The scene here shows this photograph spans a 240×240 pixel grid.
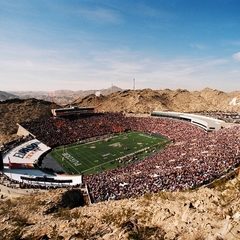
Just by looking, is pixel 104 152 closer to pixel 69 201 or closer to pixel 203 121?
pixel 203 121

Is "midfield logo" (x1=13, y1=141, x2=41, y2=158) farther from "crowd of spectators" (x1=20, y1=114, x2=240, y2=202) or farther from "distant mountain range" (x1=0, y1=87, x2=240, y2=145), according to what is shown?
"distant mountain range" (x1=0, y1=87, x2=240, y2=145)

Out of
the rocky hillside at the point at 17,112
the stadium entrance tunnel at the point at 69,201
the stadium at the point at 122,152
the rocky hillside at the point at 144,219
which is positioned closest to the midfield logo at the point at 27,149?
the stadium at the point at 122,152

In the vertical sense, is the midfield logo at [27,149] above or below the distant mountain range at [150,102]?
below

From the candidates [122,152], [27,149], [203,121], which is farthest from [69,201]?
[203,121]

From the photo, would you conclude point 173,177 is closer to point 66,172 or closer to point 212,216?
point 212,216

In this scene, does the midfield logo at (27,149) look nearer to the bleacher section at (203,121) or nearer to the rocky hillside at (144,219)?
the rocky hillside at (144,219)

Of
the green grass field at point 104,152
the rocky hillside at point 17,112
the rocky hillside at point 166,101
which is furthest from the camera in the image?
the rocky hillside at point 166,101

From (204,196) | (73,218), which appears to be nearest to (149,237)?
(204,196)
